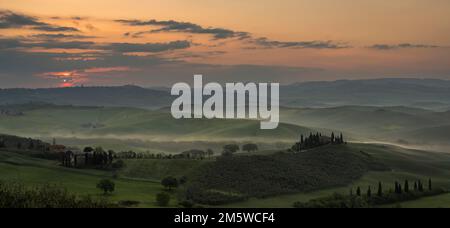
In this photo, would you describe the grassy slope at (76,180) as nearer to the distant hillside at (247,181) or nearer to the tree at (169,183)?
the tree at (169,183)

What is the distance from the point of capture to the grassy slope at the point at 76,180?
14588cm

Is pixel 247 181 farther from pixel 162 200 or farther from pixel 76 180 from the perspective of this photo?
pixel 76 180

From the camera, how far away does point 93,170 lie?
19938cm

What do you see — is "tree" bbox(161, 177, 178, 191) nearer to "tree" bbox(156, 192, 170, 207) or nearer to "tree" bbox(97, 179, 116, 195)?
"tree" bbox(97, 179, 116, 195)

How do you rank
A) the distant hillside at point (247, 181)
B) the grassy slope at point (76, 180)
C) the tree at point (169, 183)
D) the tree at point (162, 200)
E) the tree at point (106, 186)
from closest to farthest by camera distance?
the tree at point (162, 200) → the tree at point (106, 186) → the grassy slope at point (76, 180) → the distant hillside at point (247, 181) → the tree at point (169, 183)

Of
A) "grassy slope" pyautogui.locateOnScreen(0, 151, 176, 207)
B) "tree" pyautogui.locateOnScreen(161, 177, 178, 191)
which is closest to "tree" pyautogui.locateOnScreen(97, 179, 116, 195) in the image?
"grassy slope" pyautogui.locateOnScreen(0, 151, 176, 207)

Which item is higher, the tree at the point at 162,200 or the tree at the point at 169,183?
the tree at the point at 169,183

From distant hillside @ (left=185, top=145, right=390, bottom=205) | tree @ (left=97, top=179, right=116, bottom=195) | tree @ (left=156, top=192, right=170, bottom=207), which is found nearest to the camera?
tree @ (left=156, top=192, right=170, bottom=207)

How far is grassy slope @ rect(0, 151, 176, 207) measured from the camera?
5743 inches

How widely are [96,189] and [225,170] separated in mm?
52694

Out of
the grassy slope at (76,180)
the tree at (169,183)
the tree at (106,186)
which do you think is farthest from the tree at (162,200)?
the tree at (169,183)

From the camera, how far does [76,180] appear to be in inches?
6781
